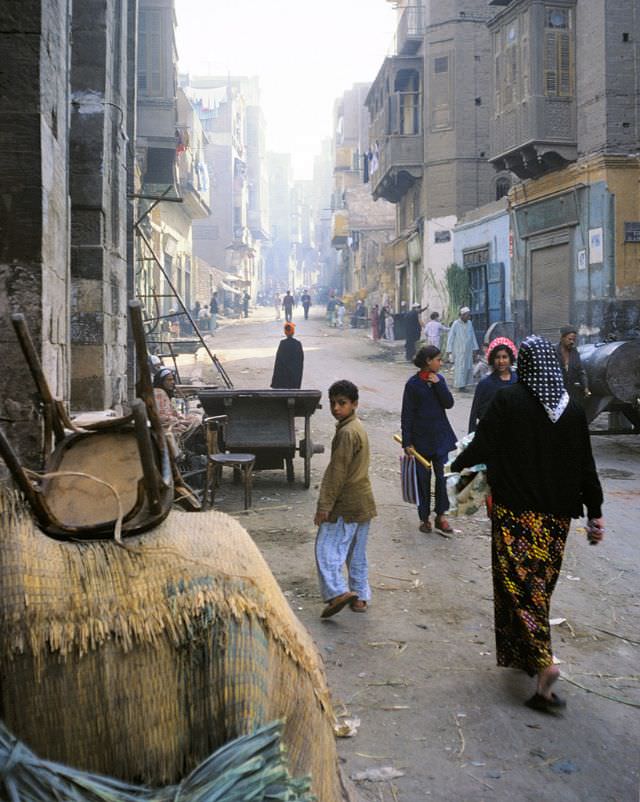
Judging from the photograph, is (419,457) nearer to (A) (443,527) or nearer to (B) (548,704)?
(A) (443,527)

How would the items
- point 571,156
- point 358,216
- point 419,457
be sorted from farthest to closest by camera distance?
1. point 358,216
2. point 571,156
3. point 419,457

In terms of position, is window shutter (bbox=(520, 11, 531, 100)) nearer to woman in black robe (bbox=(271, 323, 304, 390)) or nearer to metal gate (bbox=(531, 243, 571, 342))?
metal gate (bbox=(531, 243, 571, 342))

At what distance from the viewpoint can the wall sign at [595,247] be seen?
1886 centimetres

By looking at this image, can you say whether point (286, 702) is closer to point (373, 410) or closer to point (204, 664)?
point (204, 664)

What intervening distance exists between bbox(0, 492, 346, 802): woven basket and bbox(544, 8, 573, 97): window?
20.2 meters

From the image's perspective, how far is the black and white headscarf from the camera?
434 centimetres

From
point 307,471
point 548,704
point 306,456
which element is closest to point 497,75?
point 306,456

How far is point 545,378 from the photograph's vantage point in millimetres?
4355

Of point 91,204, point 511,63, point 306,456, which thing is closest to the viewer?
point 91,204

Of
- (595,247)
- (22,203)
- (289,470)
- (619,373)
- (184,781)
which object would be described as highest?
Answer: (595,247)

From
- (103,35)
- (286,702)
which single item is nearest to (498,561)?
(286,702)

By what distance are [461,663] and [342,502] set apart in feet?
3.93

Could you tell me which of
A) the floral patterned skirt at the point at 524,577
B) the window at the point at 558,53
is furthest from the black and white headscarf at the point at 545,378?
the window at the point at 558,53

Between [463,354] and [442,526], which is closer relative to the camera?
[442,526]
